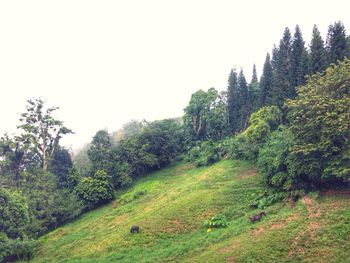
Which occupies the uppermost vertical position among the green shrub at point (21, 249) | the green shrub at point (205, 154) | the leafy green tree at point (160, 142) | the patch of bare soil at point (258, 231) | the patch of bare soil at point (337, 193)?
the leafy green tree at point (160, 142)

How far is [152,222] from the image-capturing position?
86.9ft

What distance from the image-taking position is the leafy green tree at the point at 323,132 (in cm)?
2127

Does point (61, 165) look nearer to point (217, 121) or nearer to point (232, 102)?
point (217, 121)

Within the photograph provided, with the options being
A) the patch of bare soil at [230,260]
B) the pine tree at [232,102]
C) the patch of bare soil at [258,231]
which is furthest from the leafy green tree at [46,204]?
the pine tree at [232,102]

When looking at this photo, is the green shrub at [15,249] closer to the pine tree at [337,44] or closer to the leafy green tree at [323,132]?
the leafy green tree at [323,132]

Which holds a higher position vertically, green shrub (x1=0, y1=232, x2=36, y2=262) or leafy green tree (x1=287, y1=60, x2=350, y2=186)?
leafy green tree (x1=287, y1=60, x2=350, y2=186)

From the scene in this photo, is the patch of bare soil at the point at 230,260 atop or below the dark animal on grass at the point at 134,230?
below

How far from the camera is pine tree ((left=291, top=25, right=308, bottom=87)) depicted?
3881 cm

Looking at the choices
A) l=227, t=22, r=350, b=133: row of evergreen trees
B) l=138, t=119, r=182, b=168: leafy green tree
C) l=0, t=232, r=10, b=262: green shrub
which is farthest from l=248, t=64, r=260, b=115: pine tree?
l=0, t=232, r=10, b=262: green shrub

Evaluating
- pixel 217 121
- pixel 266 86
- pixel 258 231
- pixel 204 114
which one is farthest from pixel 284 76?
pixel 258 231

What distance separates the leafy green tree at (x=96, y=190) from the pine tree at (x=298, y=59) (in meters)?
26.9

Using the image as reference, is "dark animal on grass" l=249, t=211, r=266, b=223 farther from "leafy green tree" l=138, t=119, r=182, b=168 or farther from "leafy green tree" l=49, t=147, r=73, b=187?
"leafy green tree" l=49, t=147, r=73, b=187

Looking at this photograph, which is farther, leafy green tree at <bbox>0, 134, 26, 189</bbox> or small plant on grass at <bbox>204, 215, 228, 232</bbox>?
leafy green tree at <bbox>0, 134, 26, 189</bbox>

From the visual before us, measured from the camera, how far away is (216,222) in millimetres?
24172
